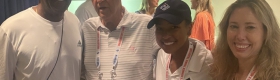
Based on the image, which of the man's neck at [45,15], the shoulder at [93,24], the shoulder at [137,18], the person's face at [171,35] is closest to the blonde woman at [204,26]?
the shoulder at [137,18]

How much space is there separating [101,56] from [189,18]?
0.54m

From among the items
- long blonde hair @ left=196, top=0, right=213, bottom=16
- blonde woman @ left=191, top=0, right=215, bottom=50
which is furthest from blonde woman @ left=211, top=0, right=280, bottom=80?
long blonde hair @ left=196, top=0, right=213, bottom=16

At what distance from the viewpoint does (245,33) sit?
1.24m

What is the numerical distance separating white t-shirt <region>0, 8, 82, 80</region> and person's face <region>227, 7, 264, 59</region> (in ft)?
2.82

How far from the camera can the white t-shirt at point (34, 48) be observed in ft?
4.59

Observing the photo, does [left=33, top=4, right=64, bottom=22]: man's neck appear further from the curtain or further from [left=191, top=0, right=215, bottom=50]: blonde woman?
[left=191, top=0, right=215, bottom=50]: blonde woman

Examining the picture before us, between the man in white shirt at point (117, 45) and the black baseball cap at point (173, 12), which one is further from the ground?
the black baseball cap at point (173, 12)

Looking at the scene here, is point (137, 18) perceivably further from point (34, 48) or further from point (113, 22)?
point (34, 48)

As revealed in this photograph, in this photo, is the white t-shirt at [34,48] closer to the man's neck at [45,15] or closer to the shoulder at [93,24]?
the man's neck at [45,15]

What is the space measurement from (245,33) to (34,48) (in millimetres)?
1003

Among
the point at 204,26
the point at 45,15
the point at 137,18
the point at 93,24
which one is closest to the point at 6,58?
the point at 45,15

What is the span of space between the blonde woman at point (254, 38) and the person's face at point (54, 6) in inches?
31.7

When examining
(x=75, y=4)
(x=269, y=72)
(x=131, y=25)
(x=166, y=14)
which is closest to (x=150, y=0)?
(x=75, y=4)

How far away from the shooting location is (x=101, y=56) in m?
1.64
